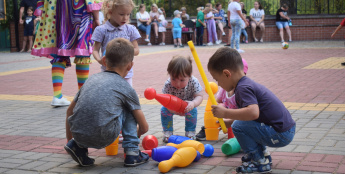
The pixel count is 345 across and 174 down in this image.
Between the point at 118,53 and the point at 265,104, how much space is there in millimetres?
1122

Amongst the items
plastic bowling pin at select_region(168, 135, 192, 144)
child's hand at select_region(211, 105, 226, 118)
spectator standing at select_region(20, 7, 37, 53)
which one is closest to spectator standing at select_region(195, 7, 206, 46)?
spectator standing at select_region(20, 7, 37, 53)

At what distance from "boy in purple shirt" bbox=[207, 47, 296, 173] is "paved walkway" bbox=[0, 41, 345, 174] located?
0.65 ft

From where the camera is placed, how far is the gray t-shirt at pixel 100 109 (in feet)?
11.3

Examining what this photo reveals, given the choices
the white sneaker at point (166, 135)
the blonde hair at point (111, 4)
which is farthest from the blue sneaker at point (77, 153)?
the blonde hair at point (111, 4)

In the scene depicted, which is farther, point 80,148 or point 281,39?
point 281,39

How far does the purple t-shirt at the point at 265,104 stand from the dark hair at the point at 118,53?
0.87 meters

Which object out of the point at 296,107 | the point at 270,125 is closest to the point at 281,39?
the point at 296,107

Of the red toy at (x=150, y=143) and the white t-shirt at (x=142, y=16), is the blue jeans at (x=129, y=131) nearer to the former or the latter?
the red toy at (x=150, y=143)

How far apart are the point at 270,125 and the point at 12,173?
187cm

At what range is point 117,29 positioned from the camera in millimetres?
4758

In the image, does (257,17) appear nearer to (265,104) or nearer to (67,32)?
(67,32)

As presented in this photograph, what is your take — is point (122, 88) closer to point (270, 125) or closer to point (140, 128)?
point (140, 128)

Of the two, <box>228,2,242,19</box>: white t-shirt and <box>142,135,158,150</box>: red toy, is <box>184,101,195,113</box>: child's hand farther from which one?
<box>228,2,242,19</box>: white t-shirt

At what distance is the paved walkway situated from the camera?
3590mm
